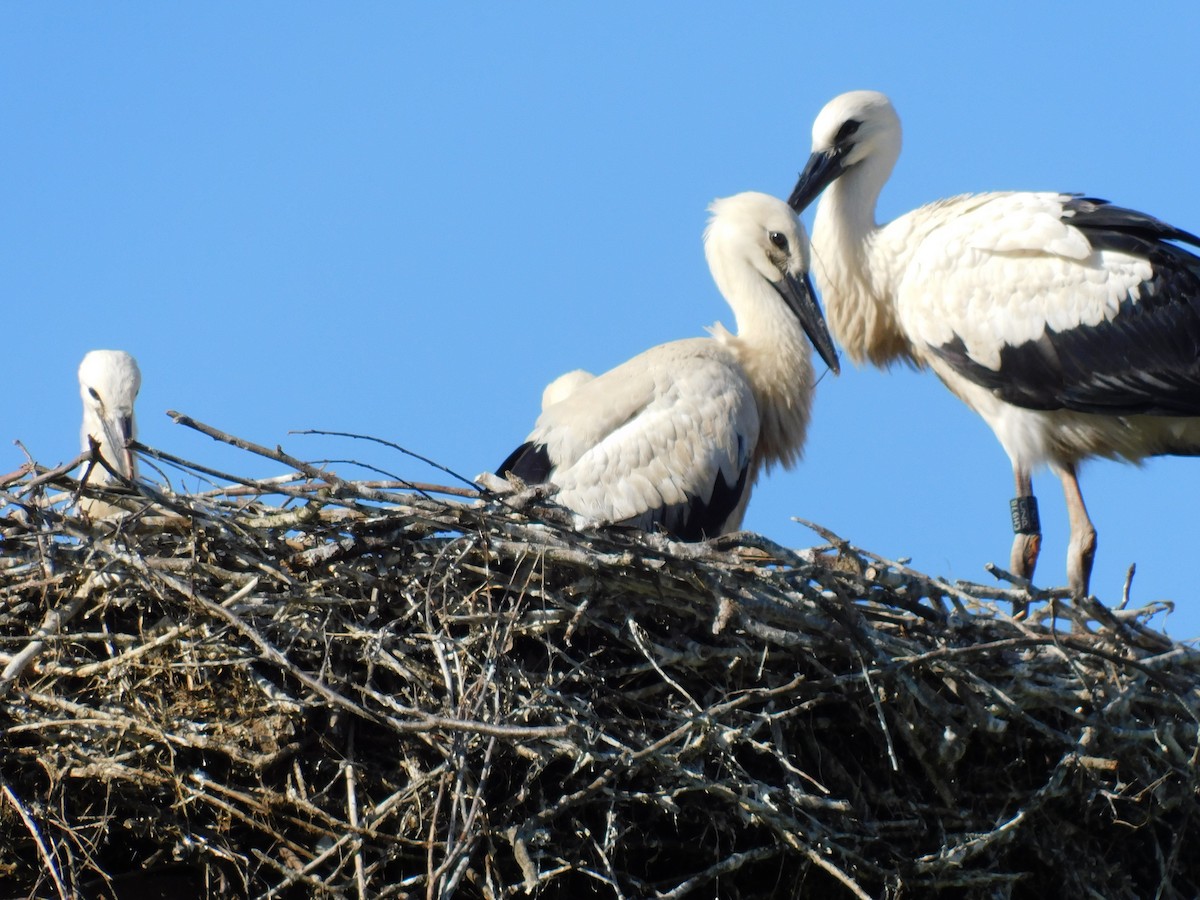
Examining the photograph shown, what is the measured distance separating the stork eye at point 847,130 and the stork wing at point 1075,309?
0.77 metres

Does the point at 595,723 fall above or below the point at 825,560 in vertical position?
below

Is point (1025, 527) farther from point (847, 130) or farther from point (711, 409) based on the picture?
point (847, 130)

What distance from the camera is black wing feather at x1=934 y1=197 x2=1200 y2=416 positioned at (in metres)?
6.09

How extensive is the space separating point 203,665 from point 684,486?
6.95 feet

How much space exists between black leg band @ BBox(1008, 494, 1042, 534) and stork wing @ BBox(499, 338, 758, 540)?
944mm

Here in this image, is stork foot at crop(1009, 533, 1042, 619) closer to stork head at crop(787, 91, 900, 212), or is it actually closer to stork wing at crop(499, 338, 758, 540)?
stork wing at crop(499, 338, 758, 540)

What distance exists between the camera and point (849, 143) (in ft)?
22.6

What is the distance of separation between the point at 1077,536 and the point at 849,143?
173 centimetres

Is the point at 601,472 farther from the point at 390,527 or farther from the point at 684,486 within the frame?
the point at 390,527

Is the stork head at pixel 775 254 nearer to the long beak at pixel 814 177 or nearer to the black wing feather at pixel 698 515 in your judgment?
the long beak at pixel 814 177

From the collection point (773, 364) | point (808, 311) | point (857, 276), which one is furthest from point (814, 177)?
point (773, 364)

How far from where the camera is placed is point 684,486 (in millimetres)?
5777

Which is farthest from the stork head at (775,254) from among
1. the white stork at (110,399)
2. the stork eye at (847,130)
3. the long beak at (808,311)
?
the white stork at (110,399)

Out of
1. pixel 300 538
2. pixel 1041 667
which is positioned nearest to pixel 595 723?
pixel 300 538
